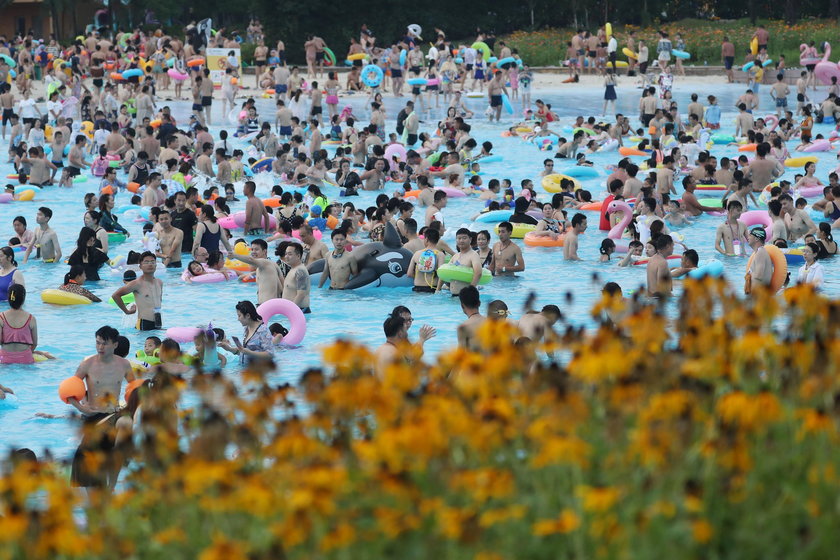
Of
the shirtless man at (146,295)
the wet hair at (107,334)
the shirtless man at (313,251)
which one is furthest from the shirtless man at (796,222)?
the wet hair at (107,334)

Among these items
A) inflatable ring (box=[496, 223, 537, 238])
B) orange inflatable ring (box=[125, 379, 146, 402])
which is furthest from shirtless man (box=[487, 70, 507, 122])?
orange inflatable ring (box=[125, 379, 146, 402])

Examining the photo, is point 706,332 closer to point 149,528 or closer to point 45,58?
point 149,528

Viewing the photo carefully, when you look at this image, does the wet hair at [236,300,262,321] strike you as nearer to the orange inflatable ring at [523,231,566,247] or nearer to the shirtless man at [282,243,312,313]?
the shirtless man at [282,243,312,313]

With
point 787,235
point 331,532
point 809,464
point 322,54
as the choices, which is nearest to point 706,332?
point 809,464

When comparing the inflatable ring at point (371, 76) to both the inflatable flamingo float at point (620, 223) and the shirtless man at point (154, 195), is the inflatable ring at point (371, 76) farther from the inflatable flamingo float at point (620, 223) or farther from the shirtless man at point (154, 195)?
the inflatable flamingo float at point (620, 223)

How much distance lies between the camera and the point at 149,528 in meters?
5.60

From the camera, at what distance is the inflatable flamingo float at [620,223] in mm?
16906

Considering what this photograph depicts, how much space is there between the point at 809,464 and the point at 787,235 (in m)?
11.7

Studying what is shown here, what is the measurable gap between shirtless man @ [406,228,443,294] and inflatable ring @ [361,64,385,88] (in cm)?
1971

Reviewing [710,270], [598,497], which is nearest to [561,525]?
[598,497]

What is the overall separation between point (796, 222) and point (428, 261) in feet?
17.3

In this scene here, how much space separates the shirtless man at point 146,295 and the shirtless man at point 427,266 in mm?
3021

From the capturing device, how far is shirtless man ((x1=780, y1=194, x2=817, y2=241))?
16.4 m

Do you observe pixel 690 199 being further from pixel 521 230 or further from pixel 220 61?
pixel 220 61
